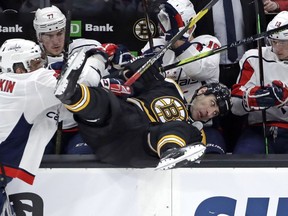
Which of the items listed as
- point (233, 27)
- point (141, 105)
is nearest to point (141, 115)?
point (141, 105)

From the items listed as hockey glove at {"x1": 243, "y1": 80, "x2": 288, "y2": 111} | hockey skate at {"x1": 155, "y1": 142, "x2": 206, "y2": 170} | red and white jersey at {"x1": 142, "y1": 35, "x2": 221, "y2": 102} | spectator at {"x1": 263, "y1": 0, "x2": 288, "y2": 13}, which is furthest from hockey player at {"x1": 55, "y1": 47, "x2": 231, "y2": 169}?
spectator at {"x1": 263, "y1": 0, "x2": 288, "y2": 13}

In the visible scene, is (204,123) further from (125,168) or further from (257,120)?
(125,168)

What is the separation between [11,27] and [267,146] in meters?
1.60

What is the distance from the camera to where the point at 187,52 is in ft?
13.3

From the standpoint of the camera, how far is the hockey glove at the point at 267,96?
3.83m

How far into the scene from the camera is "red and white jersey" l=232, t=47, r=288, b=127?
4047 mm

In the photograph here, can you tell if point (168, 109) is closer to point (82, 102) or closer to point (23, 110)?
point (82, 102)

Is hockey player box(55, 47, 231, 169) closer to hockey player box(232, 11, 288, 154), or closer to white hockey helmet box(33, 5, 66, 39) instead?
hockey player box(232, 11, 288, 154)

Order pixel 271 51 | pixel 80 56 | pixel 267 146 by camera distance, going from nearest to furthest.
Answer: pixel 80 56 < pixel 267 146 < pixel 271 51

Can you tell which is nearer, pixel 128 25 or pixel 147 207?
pixel 147 207

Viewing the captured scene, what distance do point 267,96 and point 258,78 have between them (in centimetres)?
28

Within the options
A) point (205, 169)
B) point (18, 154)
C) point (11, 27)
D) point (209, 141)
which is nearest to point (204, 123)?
point (209, 141)

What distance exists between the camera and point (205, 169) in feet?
11.6

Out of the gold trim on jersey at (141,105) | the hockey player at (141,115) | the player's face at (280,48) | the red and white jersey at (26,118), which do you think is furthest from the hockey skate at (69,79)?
the player's face at (280,48)
